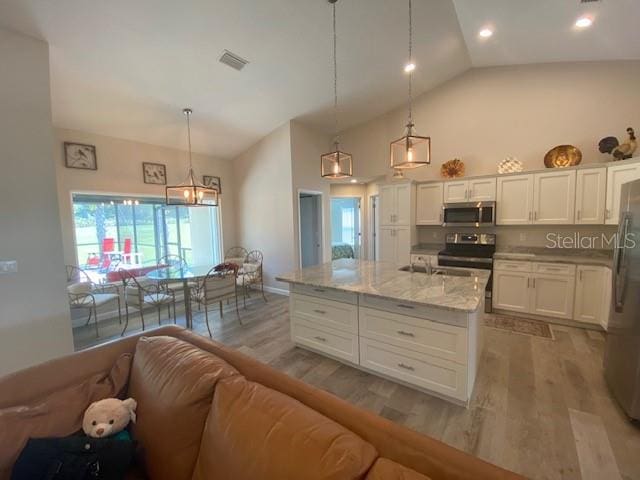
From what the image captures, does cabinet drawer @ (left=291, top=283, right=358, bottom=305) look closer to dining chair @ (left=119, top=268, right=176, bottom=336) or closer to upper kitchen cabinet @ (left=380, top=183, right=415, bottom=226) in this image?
dining chair @ (left=119, top=268, right=176, bottom=336)

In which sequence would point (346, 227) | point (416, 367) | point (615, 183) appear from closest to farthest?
point (416, 367)
point (615, 183)
point (346, 227)

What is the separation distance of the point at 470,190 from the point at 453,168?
530 millimetres

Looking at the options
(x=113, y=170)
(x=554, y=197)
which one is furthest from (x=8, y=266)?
(x=554, y=197)

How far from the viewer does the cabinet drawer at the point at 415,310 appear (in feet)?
6.81

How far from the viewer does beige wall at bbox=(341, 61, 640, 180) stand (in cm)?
373

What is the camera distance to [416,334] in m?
2.27

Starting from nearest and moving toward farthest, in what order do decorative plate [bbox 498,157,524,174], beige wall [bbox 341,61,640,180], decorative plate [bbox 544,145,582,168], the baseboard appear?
beige wall [bbox 341,61,640,180] → decorative plate [bbox 544,145,582,168] → decorative plate [bbox 498,157,524,174] → the baseboard

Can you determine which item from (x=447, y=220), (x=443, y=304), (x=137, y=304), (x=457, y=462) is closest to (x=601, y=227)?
(x=447, y=220)

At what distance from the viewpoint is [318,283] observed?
2617 mm

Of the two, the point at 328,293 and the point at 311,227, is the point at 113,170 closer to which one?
the point at 311,227

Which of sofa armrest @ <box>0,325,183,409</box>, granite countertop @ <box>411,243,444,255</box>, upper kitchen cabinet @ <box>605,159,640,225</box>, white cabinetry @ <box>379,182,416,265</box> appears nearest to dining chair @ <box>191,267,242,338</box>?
sofa armrest @ <box>0,325,183,409</box>

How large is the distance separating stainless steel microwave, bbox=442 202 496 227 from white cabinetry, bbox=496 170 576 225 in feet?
0.51

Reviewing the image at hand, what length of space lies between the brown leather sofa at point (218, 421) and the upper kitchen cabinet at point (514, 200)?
422 cm

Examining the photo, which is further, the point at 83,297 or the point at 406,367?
the point at 83,297
